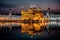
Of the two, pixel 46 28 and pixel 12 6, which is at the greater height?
pixel 12 6

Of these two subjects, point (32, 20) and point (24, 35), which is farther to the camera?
point (32, 20)

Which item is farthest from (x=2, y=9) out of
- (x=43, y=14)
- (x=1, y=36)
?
(x=43, y=14)

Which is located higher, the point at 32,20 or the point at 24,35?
the point at 32,20

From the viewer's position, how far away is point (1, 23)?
3637 mm

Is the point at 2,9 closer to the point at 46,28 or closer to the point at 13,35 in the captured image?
the point at 13,35

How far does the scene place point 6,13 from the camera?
3594mm

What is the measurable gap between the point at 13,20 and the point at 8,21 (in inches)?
3.5

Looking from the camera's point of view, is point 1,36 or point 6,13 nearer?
point 1,36

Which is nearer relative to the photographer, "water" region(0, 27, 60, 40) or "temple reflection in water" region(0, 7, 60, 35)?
"water" region(0, 27, 60, 40)

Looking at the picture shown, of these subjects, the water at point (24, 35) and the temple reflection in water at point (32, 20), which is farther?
the temple reflection in water at point (32, 20)

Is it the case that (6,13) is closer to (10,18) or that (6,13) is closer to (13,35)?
(10,18)

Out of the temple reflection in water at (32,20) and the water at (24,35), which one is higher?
the temple reflection in water at (32,20)

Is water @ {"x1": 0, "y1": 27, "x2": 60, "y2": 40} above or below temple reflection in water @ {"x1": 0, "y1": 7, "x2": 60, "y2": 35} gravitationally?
below

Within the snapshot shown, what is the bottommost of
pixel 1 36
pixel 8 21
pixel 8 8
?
pixel 1 36
